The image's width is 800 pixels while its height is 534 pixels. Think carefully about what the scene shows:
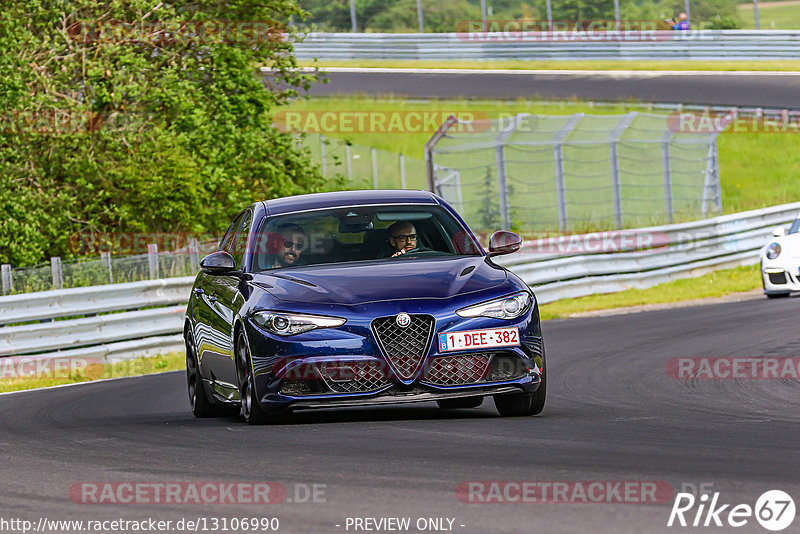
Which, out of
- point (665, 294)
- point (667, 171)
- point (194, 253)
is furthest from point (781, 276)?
point (667, 171)

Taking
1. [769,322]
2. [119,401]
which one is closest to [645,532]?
[119,401]

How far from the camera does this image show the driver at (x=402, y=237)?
9703mm

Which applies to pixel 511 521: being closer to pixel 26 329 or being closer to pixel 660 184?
pixel 26 329

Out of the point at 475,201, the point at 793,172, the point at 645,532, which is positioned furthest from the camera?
the point at 793,172

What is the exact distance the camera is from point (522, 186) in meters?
36.5

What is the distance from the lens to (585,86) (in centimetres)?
4075

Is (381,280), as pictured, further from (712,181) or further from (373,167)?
(373,167)

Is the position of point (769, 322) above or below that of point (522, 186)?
above

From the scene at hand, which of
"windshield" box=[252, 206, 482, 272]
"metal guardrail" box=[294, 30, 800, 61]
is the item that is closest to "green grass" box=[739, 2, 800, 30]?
"metal guardrail" box=[294, 30, 800, 61]

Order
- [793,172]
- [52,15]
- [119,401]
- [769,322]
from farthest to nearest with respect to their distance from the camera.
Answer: [793,172] < [52,15] < [769,322] < [119,401]

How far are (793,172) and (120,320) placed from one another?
25775 millimetres

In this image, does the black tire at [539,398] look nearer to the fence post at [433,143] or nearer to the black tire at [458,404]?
the black tire at [458,404]

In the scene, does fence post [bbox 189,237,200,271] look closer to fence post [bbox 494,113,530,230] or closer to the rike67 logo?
fence post [bbox 494,113,530,230]

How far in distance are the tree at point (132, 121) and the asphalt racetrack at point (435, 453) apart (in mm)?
11709
